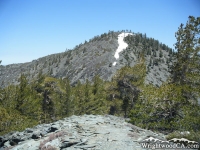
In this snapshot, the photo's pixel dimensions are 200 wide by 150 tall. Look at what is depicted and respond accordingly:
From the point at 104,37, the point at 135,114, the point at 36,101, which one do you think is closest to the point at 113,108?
the point at 36,101

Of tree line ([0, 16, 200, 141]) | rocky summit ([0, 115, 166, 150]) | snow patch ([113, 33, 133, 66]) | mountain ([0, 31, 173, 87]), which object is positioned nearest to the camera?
rocky summit ([0, 115, 166, 150])

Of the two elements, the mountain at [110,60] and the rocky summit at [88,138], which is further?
the mountain at [110,60]

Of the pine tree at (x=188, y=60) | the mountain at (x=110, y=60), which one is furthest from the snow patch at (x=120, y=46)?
the pine tree at (x=188, y=60)

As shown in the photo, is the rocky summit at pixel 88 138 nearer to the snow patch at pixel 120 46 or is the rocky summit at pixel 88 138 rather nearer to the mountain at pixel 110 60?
the mountain at pixel 110 60

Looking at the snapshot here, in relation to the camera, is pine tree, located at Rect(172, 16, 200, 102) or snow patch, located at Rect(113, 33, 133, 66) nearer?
pine tree, located at Rect(172, 16, 200, 102)

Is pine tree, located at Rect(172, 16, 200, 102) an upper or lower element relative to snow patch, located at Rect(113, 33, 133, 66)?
lower

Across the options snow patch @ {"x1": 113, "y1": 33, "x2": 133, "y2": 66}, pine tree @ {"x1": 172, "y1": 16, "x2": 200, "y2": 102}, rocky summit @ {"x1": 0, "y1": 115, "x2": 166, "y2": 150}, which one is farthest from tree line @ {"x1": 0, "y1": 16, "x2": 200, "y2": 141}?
snow patch @ {"x1": 113, "y1": 33, "x2": 133, "y2": 66}

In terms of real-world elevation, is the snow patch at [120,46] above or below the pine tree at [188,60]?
above

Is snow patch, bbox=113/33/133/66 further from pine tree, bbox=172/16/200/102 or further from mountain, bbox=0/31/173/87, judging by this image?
pine tree, bbox=172/16/200/102

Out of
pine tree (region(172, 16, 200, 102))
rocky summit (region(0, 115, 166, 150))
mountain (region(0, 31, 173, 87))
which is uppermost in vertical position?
mountain (region(0, 31, 173, 87))

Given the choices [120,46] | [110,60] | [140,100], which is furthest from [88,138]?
[120,46]

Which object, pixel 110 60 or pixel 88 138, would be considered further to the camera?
pixel 110 60

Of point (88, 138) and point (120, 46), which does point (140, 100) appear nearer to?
point (88, 138)

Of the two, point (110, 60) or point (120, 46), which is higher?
point (120, 46)
